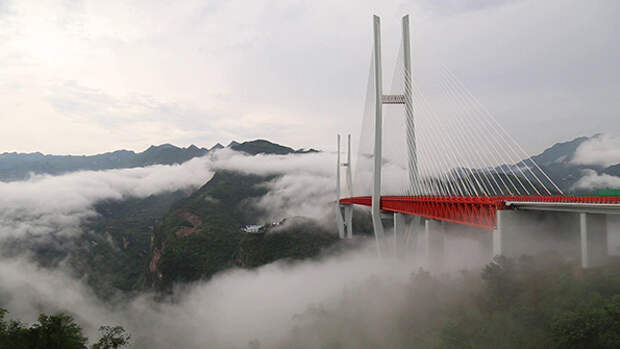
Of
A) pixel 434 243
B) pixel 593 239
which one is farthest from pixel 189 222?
pixel 593 239

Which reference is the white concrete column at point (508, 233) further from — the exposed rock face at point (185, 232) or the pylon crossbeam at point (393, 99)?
the exposed rock face at point (185, 232)

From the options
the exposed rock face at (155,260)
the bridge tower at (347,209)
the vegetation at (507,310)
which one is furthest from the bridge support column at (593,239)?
the exposed rock face at (155,260)

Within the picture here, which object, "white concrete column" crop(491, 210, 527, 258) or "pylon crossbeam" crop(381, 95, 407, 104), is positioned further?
"pylon crossbeam" crop(381, 95, 407, 104)

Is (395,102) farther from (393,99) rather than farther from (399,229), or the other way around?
(399,229)

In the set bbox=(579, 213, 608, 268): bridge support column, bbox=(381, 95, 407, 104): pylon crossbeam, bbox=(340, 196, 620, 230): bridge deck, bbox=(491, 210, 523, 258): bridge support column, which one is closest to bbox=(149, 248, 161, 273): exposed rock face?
bbox=(381, 95, 407, 104): pylon crossbeam

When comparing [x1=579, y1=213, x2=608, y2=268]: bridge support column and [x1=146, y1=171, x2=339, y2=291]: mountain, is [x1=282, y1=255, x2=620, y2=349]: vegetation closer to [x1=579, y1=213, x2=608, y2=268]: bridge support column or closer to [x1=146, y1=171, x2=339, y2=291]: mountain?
[x1=579, y1=213, x2=608, y2=268]: bridge support column

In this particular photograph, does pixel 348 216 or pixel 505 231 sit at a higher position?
pixel 505 231
